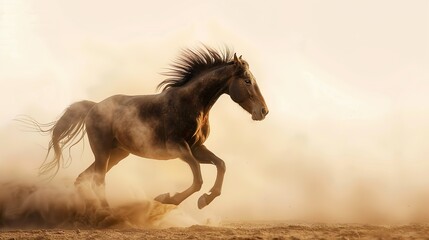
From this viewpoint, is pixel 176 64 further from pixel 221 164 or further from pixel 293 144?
pixel 293 144

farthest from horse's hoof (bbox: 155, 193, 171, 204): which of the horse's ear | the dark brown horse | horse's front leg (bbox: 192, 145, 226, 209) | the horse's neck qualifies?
the horse's ear

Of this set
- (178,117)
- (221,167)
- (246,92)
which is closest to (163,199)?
(221,167)

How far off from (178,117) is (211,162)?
80cm

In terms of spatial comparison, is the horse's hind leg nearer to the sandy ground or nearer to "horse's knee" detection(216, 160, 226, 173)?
the sandy ground

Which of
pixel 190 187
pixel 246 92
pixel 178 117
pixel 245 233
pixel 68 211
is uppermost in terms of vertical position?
pixel 246 92

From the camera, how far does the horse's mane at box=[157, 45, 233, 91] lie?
9.40 m

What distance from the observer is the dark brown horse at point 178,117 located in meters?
8.70

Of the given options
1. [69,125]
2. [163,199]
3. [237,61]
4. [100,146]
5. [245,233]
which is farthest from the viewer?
[69,125]

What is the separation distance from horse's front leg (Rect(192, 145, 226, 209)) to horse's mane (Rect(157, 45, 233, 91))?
1108 mm

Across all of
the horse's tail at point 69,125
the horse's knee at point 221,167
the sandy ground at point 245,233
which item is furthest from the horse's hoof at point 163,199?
the horse's tail at point 69,125

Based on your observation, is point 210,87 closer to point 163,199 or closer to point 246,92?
point 246,92

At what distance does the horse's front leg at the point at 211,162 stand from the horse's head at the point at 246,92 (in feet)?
2.65

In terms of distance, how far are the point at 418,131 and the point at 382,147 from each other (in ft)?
4.62

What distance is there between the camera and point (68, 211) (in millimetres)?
9055
